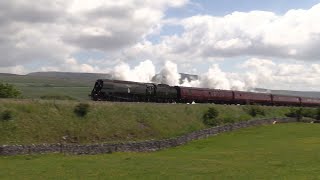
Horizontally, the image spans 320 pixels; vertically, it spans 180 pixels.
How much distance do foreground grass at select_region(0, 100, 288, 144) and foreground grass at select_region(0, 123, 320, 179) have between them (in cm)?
650

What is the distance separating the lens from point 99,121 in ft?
181

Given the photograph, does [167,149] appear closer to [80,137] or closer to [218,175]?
[80,137]

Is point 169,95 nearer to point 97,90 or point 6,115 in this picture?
point 97,90

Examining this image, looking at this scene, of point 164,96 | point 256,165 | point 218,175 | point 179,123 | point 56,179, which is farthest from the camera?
point 164,96

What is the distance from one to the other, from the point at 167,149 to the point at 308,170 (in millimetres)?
21518

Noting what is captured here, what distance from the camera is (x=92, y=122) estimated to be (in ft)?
177

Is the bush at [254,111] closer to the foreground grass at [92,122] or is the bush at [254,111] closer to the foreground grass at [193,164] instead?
the foreground grass at [92,122]

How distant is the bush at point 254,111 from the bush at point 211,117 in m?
13.5

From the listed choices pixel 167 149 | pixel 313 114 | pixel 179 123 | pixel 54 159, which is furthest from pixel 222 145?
pixel 313 114

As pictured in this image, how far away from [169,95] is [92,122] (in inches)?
1005

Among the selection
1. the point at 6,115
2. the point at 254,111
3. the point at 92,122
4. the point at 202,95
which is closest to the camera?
the point at 6,115

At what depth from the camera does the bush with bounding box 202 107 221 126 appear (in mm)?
70613

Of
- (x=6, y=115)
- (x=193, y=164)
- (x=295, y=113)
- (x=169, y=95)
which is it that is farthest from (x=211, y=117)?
(x=193, y=164)

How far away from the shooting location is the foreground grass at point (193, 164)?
29562 mm
